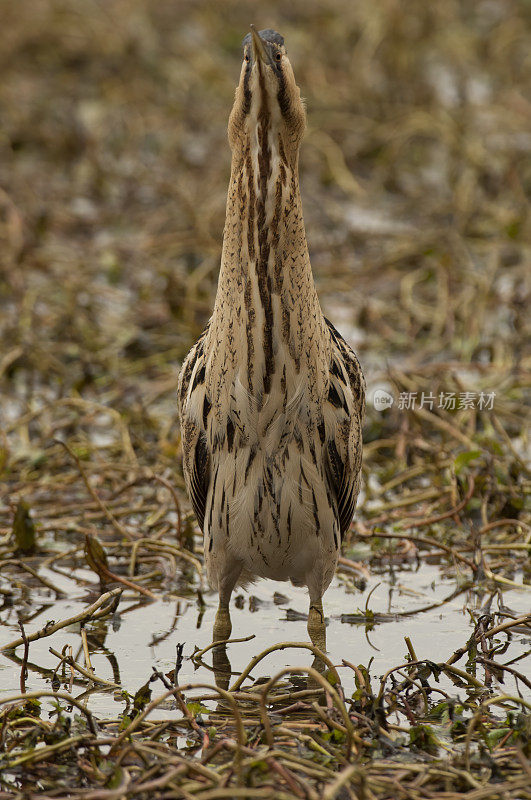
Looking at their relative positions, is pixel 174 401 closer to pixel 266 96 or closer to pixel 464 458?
pixel 464 458

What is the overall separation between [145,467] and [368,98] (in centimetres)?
760

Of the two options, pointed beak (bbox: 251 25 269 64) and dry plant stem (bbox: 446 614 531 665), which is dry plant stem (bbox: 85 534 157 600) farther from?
pointed beak (bbox: 251 25 269 64)

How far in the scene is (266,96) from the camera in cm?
435

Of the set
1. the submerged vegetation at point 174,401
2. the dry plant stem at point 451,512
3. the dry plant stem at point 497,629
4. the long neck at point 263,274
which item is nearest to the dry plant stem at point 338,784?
the submerged vegetation at point 174,401

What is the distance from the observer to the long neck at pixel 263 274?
4.48 meters

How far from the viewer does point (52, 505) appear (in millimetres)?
7105

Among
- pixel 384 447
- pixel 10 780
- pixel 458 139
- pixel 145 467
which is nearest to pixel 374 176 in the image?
pixel 458 139

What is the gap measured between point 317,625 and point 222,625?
1.29 ft

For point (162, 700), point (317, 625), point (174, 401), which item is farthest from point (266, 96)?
point (174, 401)

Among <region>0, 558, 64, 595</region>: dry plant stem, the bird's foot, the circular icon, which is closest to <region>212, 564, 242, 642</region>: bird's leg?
the bird's foot

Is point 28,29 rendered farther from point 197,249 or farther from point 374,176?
point 197,249

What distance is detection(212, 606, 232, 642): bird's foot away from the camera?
17.7 ft

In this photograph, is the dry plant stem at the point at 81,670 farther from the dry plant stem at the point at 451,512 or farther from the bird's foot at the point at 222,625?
the dry plant stem at the point at 451,512

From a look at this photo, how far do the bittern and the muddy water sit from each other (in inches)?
8.3
